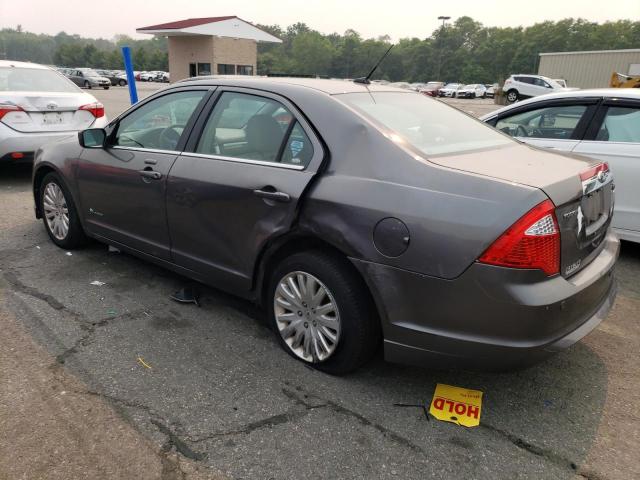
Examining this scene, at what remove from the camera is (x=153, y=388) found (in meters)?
2.81

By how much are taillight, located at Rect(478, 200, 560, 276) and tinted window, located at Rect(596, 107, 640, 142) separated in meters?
3.09

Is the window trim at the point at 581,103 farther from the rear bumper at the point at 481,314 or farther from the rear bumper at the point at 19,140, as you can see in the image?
the rear bumper at the point at 19,140

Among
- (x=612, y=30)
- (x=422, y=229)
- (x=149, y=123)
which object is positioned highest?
(x=612, y=30)

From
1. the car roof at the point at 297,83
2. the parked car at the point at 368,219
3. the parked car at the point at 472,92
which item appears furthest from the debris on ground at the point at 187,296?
the parked car at the point at 472,92

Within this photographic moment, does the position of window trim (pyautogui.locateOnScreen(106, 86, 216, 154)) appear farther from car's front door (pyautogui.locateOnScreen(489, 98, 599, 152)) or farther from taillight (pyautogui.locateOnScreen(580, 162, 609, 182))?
car's front door (pyautogui.locateOnScreen(489, 98, 599, 152))

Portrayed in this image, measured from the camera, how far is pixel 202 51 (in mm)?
39156

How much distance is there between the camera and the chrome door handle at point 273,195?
9.49ft

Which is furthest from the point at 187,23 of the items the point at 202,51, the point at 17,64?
the point at 17,64

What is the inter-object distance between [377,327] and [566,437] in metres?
1.03

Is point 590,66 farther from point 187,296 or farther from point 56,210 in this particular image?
point 187,296

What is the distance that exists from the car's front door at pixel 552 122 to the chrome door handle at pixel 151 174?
3.33 meters

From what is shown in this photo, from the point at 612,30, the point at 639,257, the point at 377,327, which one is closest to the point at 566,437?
Result: the point at 377,327

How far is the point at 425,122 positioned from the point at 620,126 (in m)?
2.67

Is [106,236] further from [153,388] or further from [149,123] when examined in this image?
[153,388]
